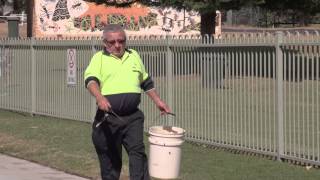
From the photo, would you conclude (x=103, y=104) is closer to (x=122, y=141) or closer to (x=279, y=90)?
(x=122, y=141)

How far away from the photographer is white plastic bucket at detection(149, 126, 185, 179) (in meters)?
6.89

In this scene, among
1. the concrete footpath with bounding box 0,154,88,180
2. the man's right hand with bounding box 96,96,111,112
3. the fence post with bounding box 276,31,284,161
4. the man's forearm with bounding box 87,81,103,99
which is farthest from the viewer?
the fence post with bounding box 276,31,284,161

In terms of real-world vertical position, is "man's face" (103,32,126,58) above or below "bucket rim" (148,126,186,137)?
above

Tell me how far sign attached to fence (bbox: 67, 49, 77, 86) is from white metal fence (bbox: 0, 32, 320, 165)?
77 mm

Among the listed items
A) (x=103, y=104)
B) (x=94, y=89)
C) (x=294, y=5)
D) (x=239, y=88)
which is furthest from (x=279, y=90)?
(x=294, y=5)

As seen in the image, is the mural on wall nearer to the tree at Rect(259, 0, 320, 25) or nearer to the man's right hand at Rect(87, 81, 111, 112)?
the tree at Rect(259, 0, 320, 25)

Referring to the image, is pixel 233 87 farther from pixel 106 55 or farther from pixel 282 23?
pixel 282 23

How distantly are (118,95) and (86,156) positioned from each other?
403cm

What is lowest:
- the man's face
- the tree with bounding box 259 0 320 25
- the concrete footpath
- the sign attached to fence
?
the concrete footpath

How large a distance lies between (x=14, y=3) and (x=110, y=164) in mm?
64463

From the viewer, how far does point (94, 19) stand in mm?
43938

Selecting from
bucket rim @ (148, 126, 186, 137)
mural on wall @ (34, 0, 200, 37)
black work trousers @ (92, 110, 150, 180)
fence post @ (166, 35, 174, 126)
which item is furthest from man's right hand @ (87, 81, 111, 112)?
mural on wall @ (34, 0, 200, 37)

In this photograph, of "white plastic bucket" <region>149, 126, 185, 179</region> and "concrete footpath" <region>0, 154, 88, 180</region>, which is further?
"concrete footpath" <region>0, 154, 88, 180</region>

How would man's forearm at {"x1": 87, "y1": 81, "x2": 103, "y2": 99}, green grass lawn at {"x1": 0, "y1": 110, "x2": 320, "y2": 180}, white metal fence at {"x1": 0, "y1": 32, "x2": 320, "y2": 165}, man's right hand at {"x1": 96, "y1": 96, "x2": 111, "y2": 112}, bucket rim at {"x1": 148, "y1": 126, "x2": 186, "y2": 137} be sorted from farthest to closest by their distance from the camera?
white metal fence at {"x1": 0, "y1": 32, "x2": 320, "y2": 165} < green grass lawn at {"x1": 0, "y1": 110, "x2": 320, "y2": 180} < bucket rim at {"x1": 148, "y1": 126, "x2": 186, "y2": 137} < man's forearm at {"x1": 87, "y1": 81, "x2": 103, "y2": 99} < man's right hand at {"x1": 96, "y1": 96, "x2": 111, "y2": 112}
